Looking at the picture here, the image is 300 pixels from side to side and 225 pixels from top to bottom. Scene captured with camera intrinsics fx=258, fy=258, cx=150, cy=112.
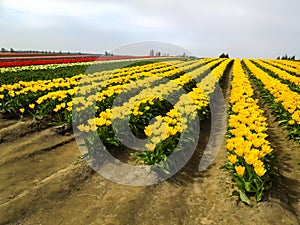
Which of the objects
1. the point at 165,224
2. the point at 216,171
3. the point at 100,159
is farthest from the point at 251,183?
the point at 100,159

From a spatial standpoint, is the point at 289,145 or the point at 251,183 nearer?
the point at 251,183

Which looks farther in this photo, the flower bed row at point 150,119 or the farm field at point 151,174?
the flower bed row at point 150,119

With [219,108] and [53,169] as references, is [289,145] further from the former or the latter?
[53,169]

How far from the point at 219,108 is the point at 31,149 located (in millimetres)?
7309

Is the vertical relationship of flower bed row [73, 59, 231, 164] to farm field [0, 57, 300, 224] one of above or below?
above

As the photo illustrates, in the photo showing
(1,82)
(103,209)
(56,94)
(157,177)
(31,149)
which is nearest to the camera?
(103,209)

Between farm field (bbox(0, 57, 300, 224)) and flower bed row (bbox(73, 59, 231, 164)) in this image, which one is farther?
flower bed row (bbox(73, 59, 231, 164))

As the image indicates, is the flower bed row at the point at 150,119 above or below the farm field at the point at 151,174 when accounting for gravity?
above

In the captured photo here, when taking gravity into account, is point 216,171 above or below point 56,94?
below

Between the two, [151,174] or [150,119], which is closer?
[151,174]

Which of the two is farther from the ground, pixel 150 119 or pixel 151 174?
pixel 150 119

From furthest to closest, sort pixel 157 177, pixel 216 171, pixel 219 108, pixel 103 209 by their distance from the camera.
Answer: pixel 219 108 → pixel 216 171 → pixel 157 177 → pixel 103 209

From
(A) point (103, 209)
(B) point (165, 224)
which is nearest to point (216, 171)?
(B) point (165, 224)

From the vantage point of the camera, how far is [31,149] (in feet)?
19.7
